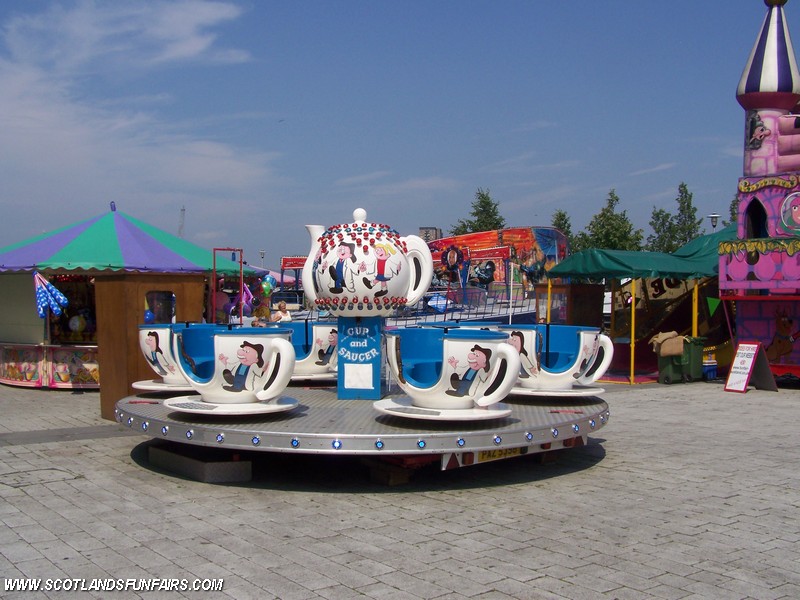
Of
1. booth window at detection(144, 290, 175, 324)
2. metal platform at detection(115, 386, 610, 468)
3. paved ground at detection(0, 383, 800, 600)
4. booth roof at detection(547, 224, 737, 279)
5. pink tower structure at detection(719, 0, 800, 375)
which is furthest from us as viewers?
booth roof at detection(547, 224, 737, 279)

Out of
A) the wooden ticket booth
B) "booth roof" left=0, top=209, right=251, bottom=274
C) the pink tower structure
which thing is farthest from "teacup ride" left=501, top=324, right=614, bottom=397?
"booth roof" left=0, top=209, right=251, bottom=274

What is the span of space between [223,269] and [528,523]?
1144cm

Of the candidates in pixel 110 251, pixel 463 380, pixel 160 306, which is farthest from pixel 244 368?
pixel 110 251

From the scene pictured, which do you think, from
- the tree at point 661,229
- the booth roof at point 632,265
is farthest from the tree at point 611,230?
the booth roof at point 632,265

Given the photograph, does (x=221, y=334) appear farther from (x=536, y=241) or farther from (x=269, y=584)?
(x=536, y=241)

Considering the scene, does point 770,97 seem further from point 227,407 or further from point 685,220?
point 685,220

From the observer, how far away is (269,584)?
4820mm

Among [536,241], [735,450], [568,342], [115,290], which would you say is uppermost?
[536,241]

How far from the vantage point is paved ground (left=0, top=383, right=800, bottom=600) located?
494 centimetres

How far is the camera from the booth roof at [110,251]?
14.5m

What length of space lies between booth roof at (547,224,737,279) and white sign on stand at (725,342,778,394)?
2.22m

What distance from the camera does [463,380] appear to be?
286 inches

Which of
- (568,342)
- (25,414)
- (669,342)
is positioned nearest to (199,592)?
(568,342)

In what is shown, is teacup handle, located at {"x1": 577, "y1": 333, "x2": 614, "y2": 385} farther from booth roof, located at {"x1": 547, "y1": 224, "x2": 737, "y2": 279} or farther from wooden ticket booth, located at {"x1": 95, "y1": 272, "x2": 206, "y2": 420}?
booth roof, located at {"x1": 547, "y1": 224, "x2": 737, "y2": 279}
